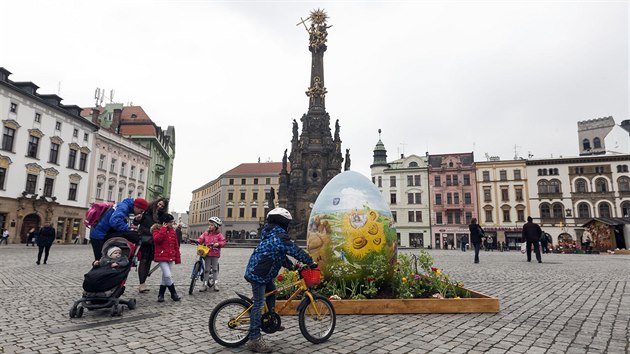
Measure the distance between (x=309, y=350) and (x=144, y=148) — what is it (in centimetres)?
5196

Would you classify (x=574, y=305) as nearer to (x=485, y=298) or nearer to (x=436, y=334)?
(x=485, y=298)

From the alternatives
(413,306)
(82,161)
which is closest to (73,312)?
(413,306)

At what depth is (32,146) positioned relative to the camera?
33438 millimetres

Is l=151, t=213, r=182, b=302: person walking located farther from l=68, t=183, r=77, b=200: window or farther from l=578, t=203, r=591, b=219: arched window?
l=578, t=203, r=591, b=219: arched window

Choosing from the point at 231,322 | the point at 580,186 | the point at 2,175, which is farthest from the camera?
the point at 580,186

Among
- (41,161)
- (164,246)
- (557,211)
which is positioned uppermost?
(41,161)

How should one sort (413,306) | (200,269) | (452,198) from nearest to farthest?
Answer: (413,306) → (200,269) → (452,198)

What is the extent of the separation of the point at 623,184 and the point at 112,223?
63.6 metres

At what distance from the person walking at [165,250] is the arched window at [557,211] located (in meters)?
58.1

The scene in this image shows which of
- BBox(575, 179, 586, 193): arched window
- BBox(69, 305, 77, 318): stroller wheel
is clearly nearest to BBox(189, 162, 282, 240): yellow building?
BBox(575, 179, 586, 193): arched window

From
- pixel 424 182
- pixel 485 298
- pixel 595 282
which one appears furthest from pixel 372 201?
pixel 424 182

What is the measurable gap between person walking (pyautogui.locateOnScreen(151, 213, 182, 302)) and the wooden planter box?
2813 millimetres

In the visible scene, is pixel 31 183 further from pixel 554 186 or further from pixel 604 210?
pixel 604 210

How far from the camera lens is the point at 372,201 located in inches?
298
